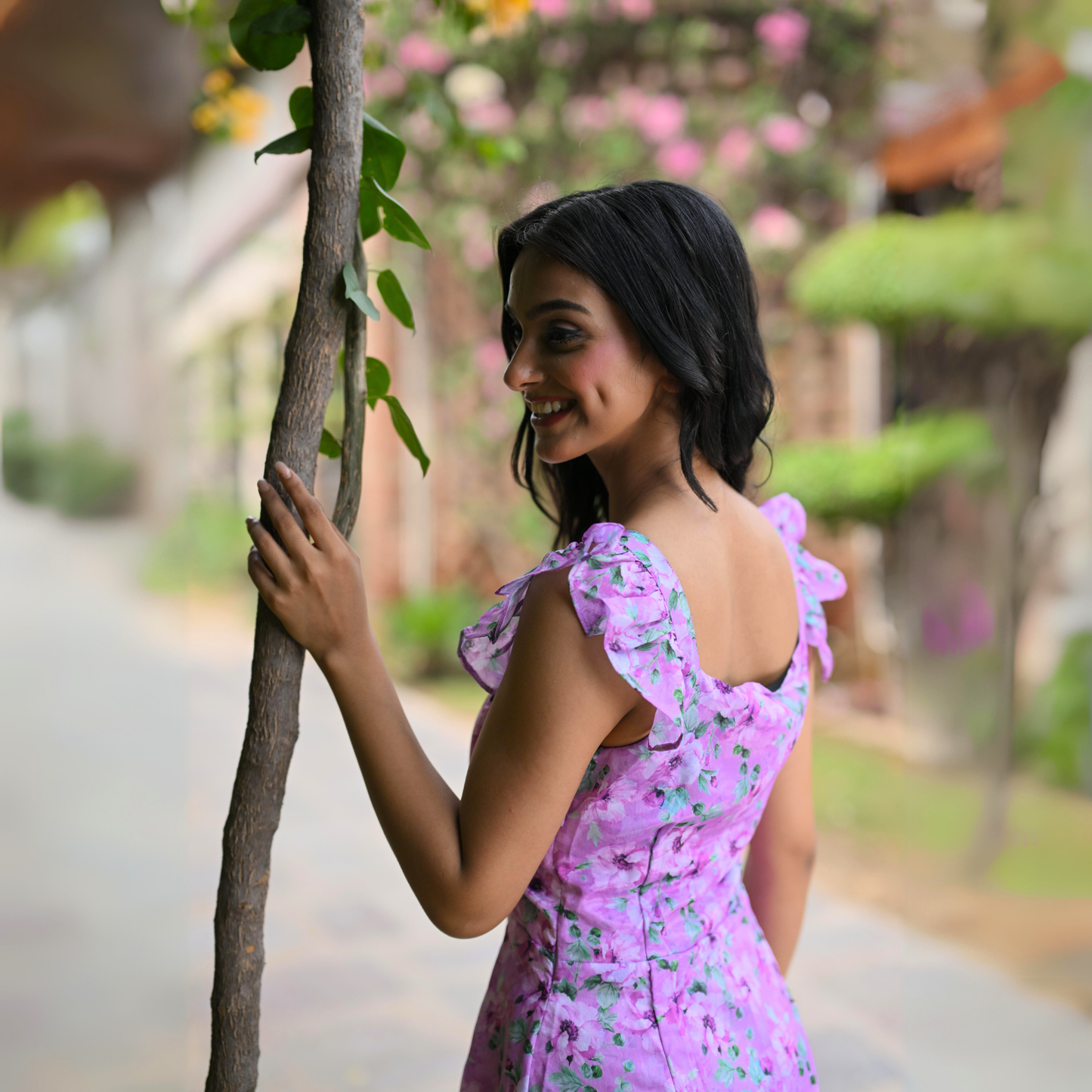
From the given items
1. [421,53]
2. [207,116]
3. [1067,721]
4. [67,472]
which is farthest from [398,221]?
[421,53]

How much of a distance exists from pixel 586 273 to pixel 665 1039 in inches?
27.2

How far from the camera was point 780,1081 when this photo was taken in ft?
3.71

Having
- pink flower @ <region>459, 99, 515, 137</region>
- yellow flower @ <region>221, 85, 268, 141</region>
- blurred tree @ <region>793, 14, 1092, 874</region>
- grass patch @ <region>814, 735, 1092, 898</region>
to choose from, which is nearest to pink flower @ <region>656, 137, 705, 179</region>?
pink flower @ <region>459, 99, 515, 137</region>

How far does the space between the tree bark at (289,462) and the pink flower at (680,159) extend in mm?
4932

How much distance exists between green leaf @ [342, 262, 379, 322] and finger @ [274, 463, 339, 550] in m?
0.15

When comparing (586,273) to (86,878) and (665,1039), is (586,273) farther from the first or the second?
(86,878)

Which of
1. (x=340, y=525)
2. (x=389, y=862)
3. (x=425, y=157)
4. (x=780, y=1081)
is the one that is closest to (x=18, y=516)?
(x=340, y=525)

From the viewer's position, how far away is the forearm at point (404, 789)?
0.92m

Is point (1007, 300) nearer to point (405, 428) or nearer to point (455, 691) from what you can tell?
point (405, 428)

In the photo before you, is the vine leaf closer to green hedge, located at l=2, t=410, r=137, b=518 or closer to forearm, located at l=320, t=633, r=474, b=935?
forearm, located at l=320, t=633, r=474, b=935

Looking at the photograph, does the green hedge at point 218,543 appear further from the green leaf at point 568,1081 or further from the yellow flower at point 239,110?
the green leaf at point 568,1081

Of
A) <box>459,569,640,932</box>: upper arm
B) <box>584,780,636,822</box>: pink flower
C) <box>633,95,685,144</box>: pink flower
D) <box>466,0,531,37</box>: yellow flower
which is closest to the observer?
<box>459,569,640,932</box>: upper arm

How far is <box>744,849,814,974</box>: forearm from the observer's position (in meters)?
1.34

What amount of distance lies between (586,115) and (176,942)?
4819 millimetres
